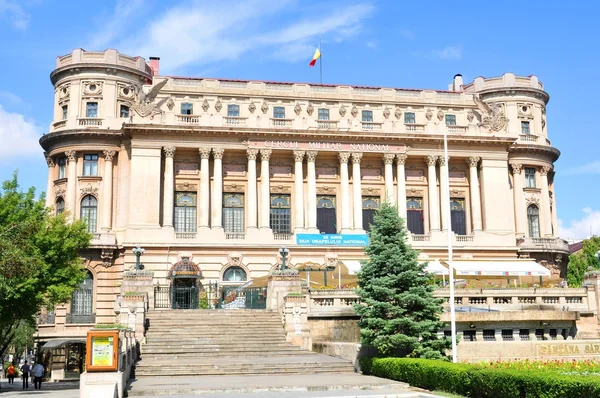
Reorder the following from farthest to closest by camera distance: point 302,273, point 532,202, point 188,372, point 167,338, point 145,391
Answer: point 532,202 → point 302,273 → point 167,338 → point 188,372 → point 145,391

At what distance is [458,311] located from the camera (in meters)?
35.3

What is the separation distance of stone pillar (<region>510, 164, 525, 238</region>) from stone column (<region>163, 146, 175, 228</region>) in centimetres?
2905

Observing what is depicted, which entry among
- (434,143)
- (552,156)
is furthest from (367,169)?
(552,156)

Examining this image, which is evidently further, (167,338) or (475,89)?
(475,89)

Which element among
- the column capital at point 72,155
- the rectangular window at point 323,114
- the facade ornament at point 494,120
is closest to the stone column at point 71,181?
the column capital at point 72,155

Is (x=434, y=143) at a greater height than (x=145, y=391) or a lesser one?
greater

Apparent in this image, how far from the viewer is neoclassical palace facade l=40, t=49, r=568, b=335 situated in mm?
53625

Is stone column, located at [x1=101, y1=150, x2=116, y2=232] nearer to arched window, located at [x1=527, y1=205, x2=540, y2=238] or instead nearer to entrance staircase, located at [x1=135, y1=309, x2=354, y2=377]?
entrance staircase, located at [x1=135, y1=309, x2=354, y2=377]

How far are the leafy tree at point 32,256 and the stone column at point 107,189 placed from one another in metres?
13.0

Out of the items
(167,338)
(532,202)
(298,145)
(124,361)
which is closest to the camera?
(124,361)

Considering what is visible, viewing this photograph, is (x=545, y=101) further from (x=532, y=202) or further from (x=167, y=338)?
(x=167, y=338)

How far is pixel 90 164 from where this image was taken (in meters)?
57.1

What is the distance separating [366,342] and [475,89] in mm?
41077

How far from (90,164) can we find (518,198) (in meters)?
35.8
